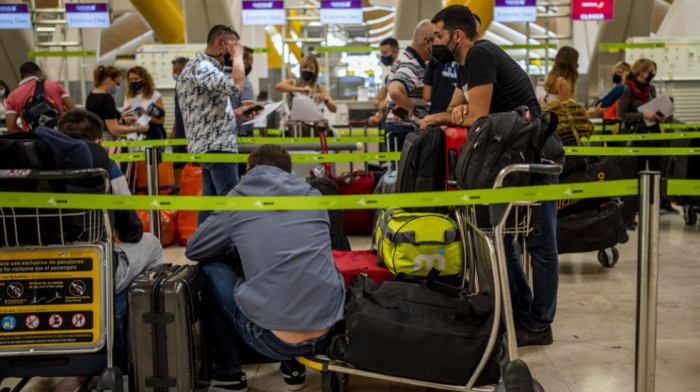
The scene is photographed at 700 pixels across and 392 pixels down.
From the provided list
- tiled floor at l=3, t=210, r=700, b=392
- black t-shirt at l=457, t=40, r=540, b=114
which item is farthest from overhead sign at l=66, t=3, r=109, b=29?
black t-shirt at l=457, t=40, r=540, b=114

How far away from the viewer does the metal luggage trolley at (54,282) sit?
262cm

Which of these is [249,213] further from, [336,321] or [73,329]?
[73,329]

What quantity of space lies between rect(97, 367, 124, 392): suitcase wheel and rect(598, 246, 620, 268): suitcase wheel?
3830 millimetres

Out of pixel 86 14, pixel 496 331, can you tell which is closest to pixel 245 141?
pixel 496 331

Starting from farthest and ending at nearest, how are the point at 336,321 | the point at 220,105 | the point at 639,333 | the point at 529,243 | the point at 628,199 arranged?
the point at 628,199
the point at 220,105
the point at 529,243
the point at 336,321
the point at 639,333

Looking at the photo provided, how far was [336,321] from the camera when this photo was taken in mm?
2662

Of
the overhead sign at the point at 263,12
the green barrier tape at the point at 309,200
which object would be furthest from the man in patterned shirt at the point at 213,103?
the overhead sign at the point at 263,12

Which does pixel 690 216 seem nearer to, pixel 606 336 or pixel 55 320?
pixel 606 336

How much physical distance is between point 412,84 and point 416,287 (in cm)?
→ 260

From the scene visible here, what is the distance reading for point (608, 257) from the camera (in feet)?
17.0

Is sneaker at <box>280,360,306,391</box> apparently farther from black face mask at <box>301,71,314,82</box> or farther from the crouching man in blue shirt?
black face mask at <box>301,71,314,82</box>

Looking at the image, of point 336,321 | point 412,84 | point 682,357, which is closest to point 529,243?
point 682,357

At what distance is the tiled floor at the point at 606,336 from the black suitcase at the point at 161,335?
0.55m

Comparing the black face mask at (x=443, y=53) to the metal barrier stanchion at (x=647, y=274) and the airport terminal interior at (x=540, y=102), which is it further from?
the metal barrier stanchion at (x=647, y=274)
